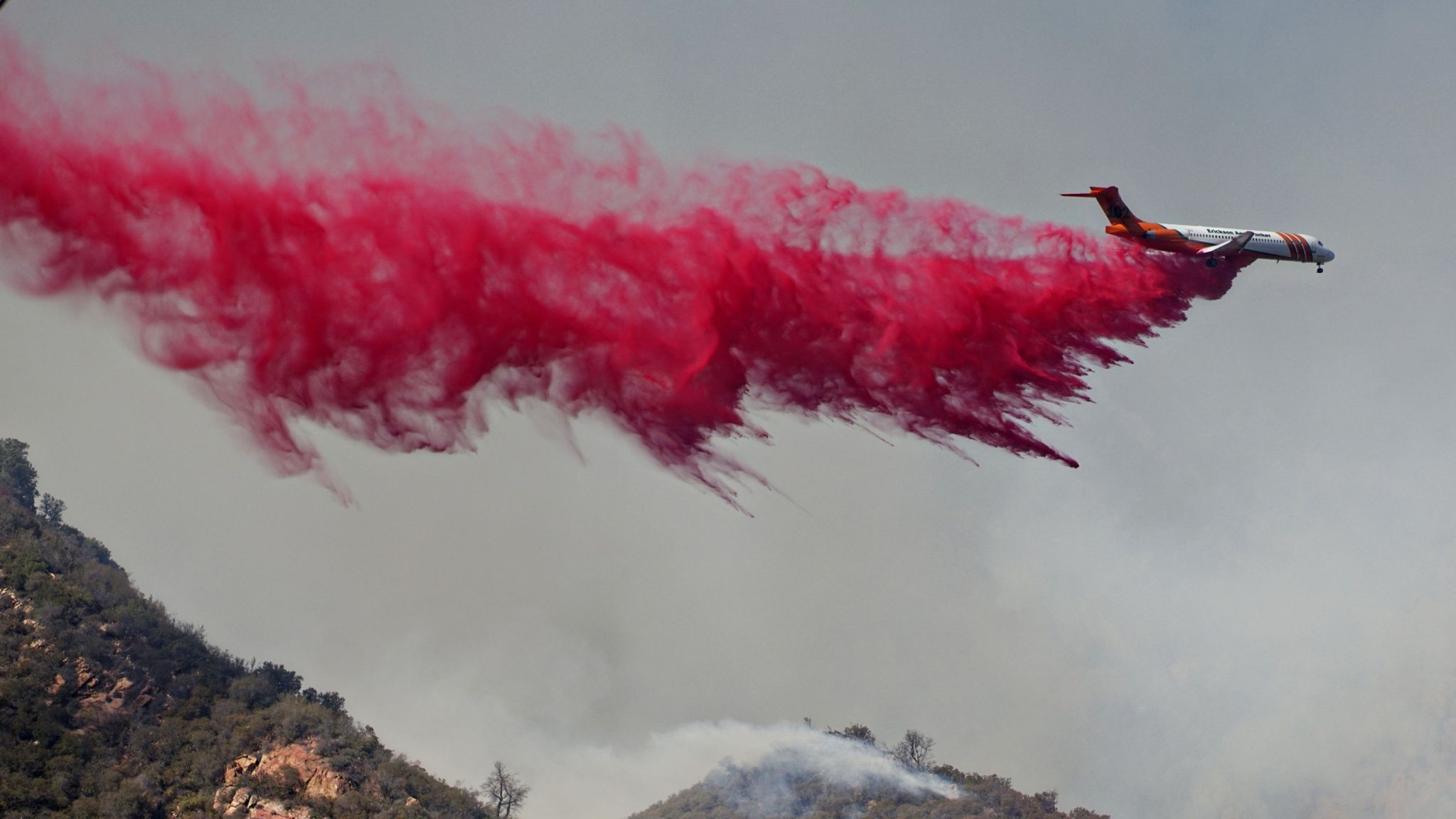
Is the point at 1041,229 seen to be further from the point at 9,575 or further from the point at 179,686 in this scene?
the point at 9,575

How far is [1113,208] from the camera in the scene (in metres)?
67.2

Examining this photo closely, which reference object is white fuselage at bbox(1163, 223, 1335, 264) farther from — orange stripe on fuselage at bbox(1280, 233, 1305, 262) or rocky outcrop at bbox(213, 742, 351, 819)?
rocky outcrop at bbox(213, 742, 351, 819)

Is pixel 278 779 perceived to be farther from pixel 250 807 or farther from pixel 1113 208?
pixel 1113 208

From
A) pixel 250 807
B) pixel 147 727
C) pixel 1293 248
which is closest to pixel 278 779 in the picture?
pixel 250 807

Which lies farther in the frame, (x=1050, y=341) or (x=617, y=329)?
(x=1050, y=341)

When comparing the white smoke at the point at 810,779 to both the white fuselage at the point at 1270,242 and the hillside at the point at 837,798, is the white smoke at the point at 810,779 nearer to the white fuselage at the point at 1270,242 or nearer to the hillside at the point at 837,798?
the hillside at the point at 837,798

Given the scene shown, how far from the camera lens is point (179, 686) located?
82.2m

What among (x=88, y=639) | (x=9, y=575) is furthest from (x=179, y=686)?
(x=9, y=575)

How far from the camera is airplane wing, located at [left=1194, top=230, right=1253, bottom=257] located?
Answer: 2642 inches

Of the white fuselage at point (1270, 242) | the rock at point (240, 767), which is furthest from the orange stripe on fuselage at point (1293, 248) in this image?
the rock at point (240, 767)

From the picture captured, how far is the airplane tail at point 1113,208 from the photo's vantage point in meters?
66.5

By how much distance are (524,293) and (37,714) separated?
38897 mm

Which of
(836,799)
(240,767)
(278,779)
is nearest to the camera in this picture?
(278,779)

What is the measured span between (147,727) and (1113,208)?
171 ft
